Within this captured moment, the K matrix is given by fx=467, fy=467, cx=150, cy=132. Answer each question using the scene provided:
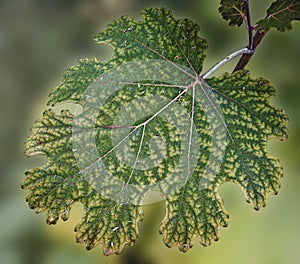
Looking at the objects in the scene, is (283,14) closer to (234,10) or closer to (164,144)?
(234,10)

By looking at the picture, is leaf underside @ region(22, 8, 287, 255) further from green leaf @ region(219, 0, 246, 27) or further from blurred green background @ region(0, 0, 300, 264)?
blurred green background @ region(0, 0, 300, 264)

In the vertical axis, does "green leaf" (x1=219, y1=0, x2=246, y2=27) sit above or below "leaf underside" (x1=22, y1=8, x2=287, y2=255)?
above

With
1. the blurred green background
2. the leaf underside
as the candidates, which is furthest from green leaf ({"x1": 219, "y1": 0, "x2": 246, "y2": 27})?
the blurred green background

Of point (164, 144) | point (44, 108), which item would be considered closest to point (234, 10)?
point (164, 144)

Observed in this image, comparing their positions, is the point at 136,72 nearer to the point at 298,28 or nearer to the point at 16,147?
the point at 298,28

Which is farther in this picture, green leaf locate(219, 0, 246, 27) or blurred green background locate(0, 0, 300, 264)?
blurred green background locate(0, 0, 300, 264)
